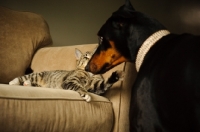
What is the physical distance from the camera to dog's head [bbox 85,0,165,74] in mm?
1078

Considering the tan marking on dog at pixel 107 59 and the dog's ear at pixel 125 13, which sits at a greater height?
the dog's ear at pixel 125 13

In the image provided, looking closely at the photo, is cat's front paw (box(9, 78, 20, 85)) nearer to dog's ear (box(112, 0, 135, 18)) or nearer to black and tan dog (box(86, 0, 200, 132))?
black and tan dog (box(86, 0, 200, 132))

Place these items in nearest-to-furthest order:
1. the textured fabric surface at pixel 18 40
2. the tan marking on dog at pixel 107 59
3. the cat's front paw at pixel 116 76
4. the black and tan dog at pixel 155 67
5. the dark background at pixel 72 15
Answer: the black and tan dog at pixel 155 67
the tan marking on dog at pixel 107 59
the cat's front paw at pixel 116 76
the textured fabric surface at pixel 18 40
the dark background at pixel 72 15

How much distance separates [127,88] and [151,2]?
7.45ft

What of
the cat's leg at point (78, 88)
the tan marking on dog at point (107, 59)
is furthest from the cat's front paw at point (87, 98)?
the tan marking on dog at point (107, 59)

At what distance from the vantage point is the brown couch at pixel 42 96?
3.09ft

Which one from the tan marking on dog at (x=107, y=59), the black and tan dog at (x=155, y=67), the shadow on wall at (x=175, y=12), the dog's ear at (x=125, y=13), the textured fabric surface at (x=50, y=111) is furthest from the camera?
the shadow on wall at (x=175, y=12)

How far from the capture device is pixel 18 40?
1936 mm

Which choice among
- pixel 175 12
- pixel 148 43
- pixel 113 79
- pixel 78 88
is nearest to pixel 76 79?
pixel 78 88

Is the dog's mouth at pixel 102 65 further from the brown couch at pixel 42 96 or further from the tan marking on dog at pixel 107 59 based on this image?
the brown couch at pixel 42 96

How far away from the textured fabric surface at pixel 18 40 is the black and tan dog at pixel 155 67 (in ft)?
2.81

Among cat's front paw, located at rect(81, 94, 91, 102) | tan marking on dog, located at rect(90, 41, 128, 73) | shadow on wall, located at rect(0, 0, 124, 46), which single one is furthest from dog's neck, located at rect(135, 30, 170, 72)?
shadow on wall, located at rect(0, 0, 124, 46)

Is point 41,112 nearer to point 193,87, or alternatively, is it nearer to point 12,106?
point 12,106

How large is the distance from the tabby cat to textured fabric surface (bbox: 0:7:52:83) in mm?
116
